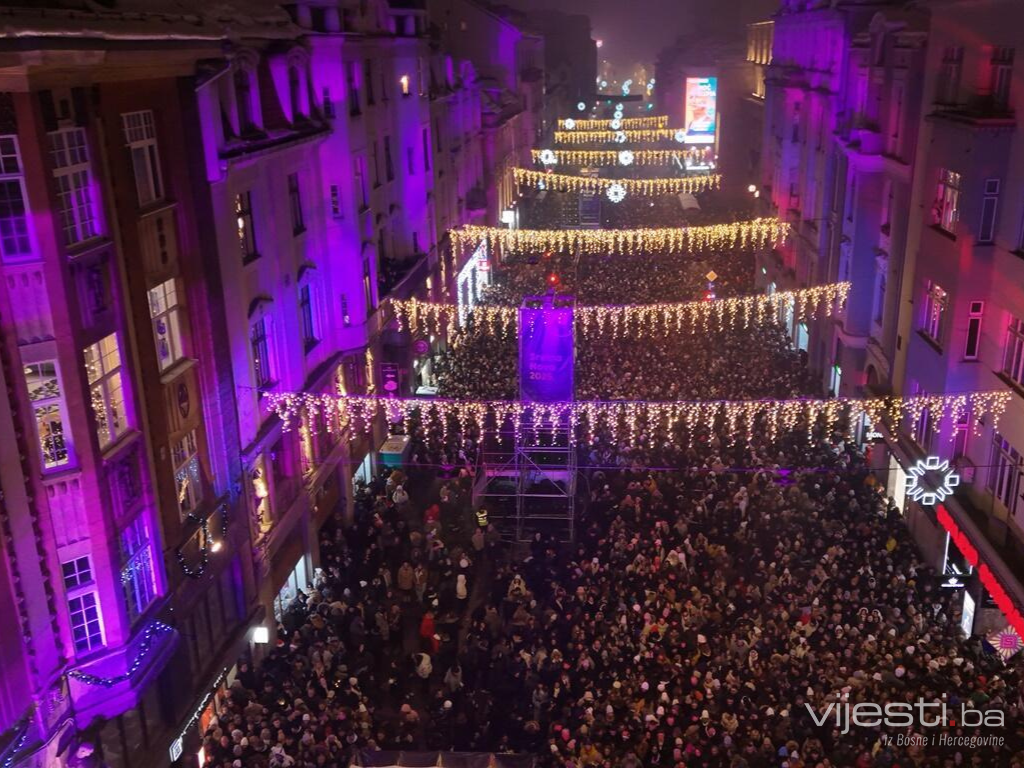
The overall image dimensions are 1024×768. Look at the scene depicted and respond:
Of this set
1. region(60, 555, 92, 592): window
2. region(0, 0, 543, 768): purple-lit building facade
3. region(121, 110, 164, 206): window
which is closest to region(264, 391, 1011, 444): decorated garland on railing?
region(0, 0, 543, 768): purple-lit building facade

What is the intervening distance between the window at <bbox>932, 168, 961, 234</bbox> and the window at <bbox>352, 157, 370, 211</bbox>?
17.1 m

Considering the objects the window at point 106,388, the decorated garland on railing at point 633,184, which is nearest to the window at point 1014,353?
the window at point 106,388

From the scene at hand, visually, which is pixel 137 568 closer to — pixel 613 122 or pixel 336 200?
pixel 336 200

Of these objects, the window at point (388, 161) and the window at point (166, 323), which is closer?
the window at point (166, 323)

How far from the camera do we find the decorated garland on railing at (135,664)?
14445mm

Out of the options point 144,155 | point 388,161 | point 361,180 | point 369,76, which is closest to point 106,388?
point 144,155

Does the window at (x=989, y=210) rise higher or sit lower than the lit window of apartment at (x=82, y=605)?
higher

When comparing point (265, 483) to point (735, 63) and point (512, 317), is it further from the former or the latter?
point (735, 63)

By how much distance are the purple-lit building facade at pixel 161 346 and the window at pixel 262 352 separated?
0.08 m

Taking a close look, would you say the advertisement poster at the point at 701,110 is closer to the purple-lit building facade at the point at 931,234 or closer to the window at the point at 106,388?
the purple-lit building facade at the point at 931,234

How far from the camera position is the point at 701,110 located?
295ft

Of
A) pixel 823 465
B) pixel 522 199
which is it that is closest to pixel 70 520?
pixel 823 465

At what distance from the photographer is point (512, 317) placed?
42969 millimetres

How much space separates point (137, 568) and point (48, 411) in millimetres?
3566
